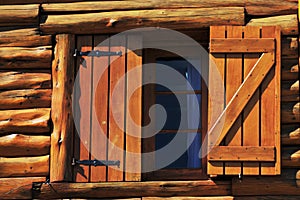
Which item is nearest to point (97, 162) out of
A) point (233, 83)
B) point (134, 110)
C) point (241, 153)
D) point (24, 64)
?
point (134, 110)

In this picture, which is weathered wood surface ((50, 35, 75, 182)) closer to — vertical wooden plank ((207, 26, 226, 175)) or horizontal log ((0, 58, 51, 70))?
horizontal log ((0, 58, 51, 70))

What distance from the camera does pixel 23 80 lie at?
8.22m

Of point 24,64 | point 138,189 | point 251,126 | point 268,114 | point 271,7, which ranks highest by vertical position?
point 271,7

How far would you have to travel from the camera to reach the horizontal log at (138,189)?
7.89 m

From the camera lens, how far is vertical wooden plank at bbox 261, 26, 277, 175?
7.73 m

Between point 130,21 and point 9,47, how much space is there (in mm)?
1170

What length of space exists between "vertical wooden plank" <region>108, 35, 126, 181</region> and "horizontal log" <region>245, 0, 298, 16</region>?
120 cm

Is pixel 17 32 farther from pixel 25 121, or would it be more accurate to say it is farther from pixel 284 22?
pixel 284 22

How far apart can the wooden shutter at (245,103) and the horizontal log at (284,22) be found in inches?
5.3

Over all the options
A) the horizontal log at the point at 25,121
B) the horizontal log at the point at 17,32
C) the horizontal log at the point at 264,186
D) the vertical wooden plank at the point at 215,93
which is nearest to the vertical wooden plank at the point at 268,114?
the horizontal log at the point at 264,186

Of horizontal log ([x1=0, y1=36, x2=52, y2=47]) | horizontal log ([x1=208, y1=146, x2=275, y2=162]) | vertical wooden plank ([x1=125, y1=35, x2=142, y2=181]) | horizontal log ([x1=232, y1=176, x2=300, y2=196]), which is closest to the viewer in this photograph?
horizontal log ([x1=208, y1=146, x2=275, y2=162])

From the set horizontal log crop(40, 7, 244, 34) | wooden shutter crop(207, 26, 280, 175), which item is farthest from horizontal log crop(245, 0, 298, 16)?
wooden shutter crop(207, 26, 280, 175)

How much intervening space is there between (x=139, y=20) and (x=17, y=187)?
187cm

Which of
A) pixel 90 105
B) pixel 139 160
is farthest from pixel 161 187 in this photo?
pixel 90 105
